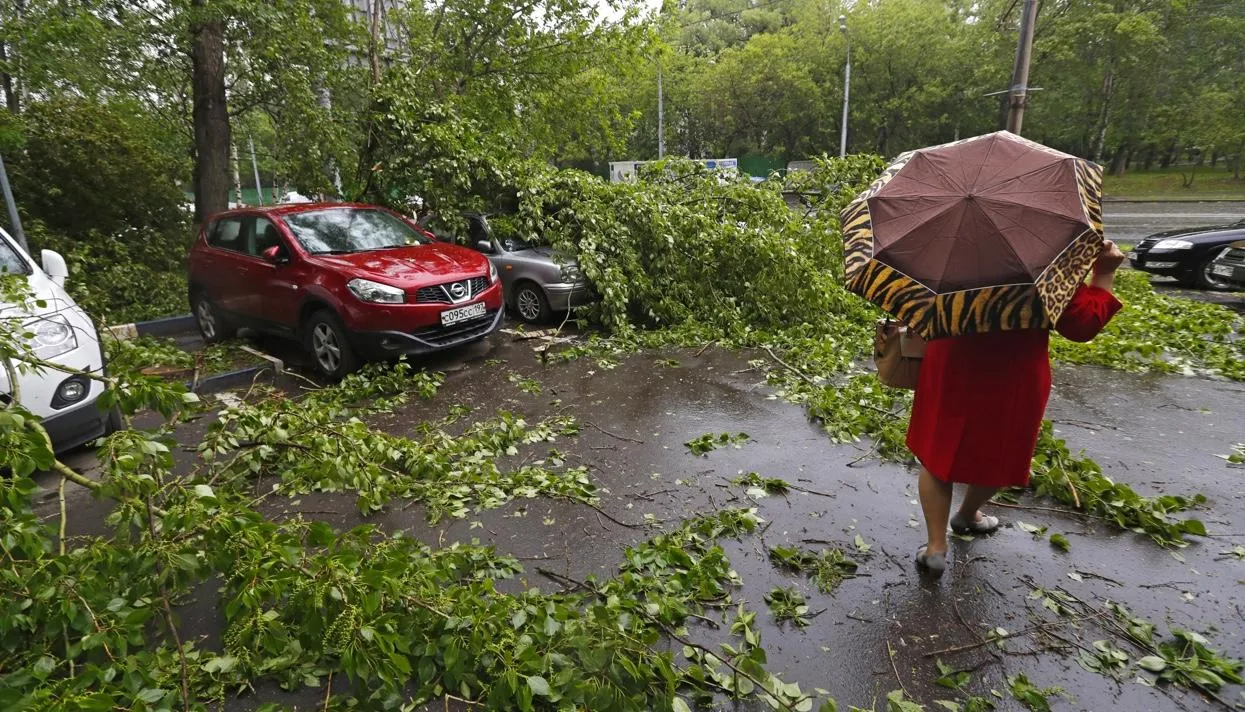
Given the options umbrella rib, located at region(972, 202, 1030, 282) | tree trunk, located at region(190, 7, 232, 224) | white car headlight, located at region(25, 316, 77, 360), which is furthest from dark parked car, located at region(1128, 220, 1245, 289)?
tree trunk, located at region(190, 7, 232, 224)

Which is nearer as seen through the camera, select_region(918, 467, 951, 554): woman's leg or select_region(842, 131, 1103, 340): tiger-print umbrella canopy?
select_region(842, 131, 1103, 340): tiger-print umbrella canopy

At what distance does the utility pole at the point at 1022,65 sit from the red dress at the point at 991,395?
6021 mm

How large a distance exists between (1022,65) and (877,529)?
6.73m

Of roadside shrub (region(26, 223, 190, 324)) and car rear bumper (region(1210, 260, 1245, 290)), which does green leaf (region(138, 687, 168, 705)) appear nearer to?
roadside shrub (region(26, 223, 190, 324))

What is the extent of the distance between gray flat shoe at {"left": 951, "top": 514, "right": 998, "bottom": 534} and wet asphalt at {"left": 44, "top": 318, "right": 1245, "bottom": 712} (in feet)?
0.23

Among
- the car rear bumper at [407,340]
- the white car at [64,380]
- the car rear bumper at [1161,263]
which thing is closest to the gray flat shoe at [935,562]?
the white car at [64,380]

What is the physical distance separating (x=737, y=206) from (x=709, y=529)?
5959mm

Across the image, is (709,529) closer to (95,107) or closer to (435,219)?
(435,219)

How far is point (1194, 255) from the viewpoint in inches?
379

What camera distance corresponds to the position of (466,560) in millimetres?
3084

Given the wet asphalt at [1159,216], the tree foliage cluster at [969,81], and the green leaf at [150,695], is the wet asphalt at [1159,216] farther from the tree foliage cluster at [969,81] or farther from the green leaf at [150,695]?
the green leaf at [150,695]

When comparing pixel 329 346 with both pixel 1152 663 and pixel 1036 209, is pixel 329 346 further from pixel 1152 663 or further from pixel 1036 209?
pixel 1152 663

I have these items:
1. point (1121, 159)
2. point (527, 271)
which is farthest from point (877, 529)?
point (1121, 159)

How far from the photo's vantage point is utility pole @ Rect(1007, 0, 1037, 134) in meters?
7.18
